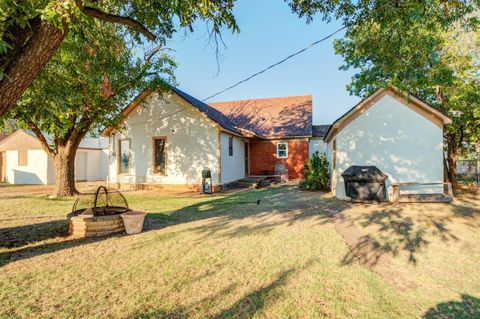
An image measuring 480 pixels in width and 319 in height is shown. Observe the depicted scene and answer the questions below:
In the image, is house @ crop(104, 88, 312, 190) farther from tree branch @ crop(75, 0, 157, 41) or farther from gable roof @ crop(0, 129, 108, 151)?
tree branch @ crop(75, 0, 157, 41)

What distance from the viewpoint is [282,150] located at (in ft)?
69.9

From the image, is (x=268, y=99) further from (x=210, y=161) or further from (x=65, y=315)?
(x=65, y=315)

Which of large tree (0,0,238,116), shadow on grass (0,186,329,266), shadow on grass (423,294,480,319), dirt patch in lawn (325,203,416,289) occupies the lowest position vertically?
shadow on grass (423,294,480,319)

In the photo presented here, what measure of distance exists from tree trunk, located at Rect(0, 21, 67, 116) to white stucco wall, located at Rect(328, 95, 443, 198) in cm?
1068

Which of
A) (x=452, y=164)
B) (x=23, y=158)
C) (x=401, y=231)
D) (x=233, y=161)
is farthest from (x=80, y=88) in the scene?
(x=452, y=164)

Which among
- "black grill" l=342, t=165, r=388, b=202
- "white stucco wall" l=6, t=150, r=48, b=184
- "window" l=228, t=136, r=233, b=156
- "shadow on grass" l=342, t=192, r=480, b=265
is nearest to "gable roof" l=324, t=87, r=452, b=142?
"black grill" l=342, t=165, r=388, b=202

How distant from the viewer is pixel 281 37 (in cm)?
966

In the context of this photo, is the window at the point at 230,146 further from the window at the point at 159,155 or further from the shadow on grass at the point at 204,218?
the shadow on grass at the point at 204,218

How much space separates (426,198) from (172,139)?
12546 millimetres

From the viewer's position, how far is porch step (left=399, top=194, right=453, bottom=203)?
10.3 meters

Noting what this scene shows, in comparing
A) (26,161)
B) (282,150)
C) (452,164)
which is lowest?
(452,164)

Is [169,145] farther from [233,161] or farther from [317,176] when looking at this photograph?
[317,176]

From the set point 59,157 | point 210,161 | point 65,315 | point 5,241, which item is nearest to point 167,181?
point 210,161

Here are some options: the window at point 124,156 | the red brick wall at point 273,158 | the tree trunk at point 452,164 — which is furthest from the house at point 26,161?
the tree trunk at point 452,164
